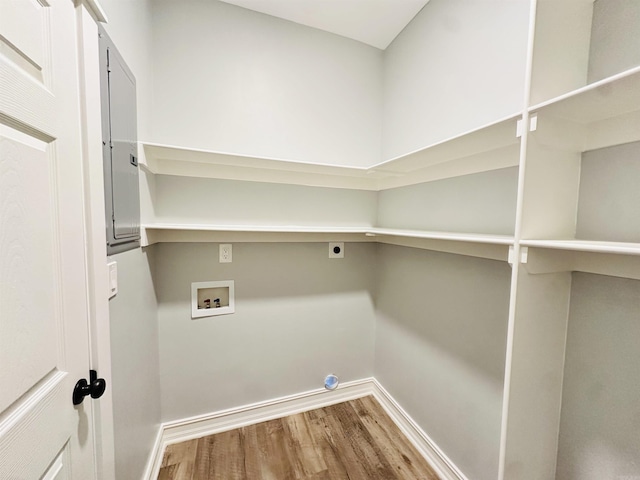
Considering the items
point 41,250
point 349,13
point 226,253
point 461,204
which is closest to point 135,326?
point 226,253

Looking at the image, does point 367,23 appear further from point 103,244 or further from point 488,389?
point 488,389

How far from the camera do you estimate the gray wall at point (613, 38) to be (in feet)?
2.47

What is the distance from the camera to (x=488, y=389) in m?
1.17

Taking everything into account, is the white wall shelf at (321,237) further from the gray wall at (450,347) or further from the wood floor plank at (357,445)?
the wood floor plank at (357,445)

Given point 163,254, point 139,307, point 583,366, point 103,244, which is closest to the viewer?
point 103,244

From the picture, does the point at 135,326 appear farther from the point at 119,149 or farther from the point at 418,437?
the point at 418,437

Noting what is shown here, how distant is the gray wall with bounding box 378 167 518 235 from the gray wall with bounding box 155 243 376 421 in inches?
18.8

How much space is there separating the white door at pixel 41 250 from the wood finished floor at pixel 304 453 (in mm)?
972

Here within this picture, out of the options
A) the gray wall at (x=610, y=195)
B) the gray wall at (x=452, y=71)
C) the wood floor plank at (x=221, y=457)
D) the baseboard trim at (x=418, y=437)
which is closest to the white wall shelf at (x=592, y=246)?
the gray wall at (x=610, y=195)

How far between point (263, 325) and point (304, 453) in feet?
2.66

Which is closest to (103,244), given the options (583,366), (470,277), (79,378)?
(79,378)

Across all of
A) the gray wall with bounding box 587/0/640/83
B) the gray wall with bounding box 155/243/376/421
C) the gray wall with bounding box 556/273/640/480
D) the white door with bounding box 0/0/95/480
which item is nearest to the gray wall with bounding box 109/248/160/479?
the gray wall with bounding box 155/243/376/421

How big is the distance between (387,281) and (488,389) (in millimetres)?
884

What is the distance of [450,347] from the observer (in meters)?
1.38
